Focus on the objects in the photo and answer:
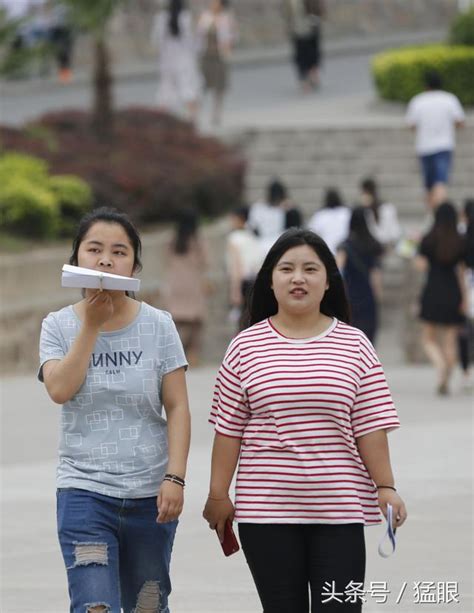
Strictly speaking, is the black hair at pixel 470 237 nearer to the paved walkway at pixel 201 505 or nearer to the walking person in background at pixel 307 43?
the paved walkway at pixel 201 505

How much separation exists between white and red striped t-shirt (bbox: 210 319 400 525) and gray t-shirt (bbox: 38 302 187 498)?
0.78ft

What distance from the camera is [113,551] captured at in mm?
5117

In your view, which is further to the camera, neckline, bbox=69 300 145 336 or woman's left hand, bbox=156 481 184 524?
neckline, bbox=69 300 145 336

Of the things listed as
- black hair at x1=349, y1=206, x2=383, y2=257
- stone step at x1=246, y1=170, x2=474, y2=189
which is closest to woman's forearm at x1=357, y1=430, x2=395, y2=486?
black hair at x1=349, y1=206, x2=383, y2=257

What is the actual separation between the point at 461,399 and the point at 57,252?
462 cm

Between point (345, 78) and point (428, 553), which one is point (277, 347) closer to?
point (428, 553)

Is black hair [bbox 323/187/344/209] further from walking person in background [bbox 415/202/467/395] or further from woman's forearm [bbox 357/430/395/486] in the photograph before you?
woman's forearm [bbox 357/430/395/486]

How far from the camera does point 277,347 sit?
5047 mm

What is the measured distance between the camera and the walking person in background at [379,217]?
1658 cm

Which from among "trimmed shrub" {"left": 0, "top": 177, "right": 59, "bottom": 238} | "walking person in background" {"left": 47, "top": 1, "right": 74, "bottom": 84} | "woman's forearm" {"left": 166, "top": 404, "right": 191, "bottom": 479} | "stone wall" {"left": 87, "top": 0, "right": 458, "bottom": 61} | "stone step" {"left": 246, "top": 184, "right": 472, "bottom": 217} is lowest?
"woman's forearm" {"left": 166, "top": 404, "right": 191, "bottom": 479}

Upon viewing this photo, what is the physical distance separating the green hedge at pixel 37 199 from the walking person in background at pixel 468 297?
4.21 metres

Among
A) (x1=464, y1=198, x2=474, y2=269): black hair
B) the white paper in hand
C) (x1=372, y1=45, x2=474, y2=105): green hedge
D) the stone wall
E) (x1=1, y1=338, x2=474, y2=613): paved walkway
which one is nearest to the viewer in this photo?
the white paper in hand

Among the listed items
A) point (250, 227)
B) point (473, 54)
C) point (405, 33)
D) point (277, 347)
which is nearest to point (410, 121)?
point (250, 227)

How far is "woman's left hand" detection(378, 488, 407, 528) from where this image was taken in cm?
497
